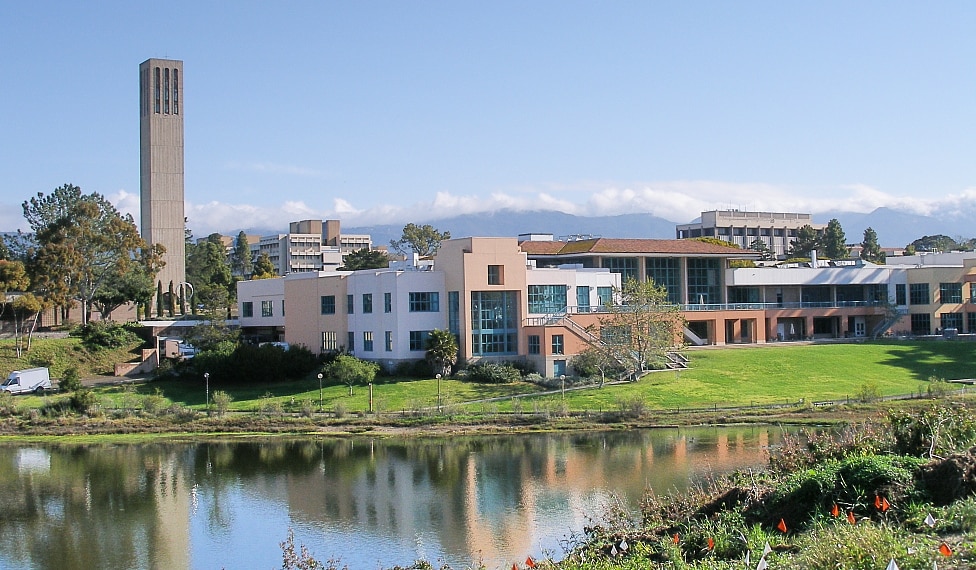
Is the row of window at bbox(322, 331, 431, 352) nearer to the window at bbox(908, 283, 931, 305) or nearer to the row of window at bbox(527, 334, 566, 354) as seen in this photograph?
the row of window at bbox(527, 334, 566, 354)

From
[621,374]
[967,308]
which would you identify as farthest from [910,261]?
[621,374]

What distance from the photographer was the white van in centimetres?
5807

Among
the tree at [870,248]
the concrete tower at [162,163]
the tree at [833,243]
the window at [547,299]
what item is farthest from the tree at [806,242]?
the window at [547,299]

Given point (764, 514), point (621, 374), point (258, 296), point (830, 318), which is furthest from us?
point (830, 318)

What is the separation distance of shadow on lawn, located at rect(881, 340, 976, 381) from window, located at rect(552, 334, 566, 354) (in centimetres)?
1770

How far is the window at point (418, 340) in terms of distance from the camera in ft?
198

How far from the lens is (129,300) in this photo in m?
79.8

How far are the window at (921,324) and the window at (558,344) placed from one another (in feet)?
99.8

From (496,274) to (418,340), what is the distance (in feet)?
18.1

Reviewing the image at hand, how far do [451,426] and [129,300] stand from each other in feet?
137

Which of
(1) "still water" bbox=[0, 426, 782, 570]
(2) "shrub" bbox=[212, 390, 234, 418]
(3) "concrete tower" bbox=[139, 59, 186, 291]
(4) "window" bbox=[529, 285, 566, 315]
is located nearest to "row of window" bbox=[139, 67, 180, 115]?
(3) "concrete tower" bbox=[139, 59, 186, 291]

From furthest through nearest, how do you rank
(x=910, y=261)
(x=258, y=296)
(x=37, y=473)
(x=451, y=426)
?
(x=910, y=261), (x=258, y=296), (x=451, y=426), (x=37, y=473)

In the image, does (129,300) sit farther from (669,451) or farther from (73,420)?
(669,451)

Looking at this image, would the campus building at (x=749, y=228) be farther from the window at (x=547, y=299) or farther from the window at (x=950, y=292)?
the window at (x=547, y=299)
